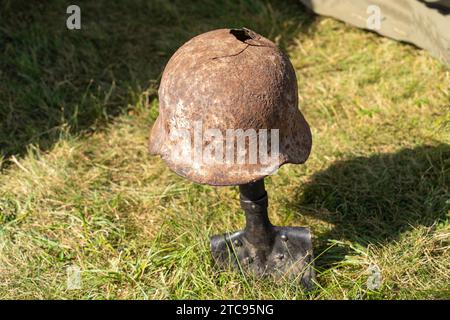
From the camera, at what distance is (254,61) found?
2840 millimetres

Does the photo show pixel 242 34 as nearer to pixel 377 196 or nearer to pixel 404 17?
pixel 377 196

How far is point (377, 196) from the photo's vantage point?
396 centimetres

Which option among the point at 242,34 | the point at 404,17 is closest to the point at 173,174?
the point at 242,34

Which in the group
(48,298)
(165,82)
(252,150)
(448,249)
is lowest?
(48,298)

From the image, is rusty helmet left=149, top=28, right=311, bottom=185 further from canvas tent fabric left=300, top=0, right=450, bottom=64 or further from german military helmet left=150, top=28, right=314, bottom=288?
canvas tent fabric left=300, top=0, right=450, bottom=64

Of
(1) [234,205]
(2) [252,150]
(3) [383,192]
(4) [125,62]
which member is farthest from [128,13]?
(2) [252,150]

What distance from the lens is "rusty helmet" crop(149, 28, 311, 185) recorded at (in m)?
2.78

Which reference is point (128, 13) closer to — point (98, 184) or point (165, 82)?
point (98, 184)

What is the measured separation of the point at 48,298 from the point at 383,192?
2.13 metres

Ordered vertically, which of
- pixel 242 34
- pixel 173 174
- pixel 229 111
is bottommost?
pixel 173 174

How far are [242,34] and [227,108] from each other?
0.44 m

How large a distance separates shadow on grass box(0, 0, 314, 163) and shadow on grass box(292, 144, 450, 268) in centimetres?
152

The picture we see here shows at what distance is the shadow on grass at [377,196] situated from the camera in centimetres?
371

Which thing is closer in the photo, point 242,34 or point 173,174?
point 242,34
